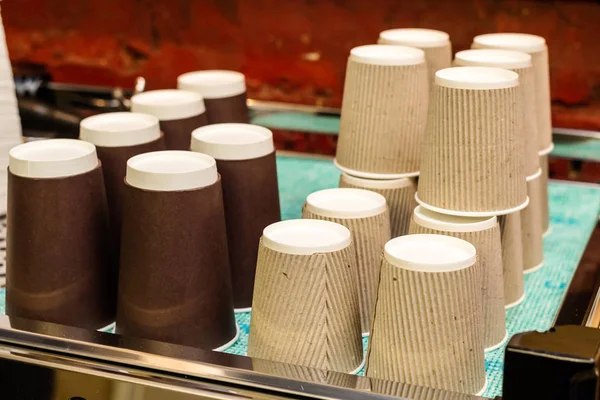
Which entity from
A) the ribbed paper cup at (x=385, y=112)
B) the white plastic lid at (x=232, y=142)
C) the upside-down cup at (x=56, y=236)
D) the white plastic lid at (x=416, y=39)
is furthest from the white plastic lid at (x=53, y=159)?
the white plastic lid at (x=416, y=39)

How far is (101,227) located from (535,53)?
684mm

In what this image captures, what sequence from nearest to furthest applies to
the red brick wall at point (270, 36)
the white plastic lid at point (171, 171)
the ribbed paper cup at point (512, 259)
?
the white plastic lid at point (171, 171), the ribbed paper cup at point (512, 259), the red brick wall at point (270, 36)

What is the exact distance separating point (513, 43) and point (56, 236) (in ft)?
2.37

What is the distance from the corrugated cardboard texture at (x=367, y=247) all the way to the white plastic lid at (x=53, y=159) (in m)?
0.26

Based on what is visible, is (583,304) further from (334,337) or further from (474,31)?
(474,31)

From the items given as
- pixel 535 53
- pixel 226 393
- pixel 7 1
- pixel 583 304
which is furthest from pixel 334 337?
pixel 7 1

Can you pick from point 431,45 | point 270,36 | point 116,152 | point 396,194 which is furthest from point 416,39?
point 270,36

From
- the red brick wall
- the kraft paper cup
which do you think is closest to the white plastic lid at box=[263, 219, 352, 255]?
the kraft paper cup

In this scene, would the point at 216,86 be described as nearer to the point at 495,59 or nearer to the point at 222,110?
the point at 222,110

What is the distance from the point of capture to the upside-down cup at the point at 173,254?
912 mm

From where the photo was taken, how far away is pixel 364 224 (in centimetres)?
97

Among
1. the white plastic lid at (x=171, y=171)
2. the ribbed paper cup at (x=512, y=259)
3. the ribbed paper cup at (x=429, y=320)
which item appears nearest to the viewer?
the ribbed paper cup at (x=429, y=320)

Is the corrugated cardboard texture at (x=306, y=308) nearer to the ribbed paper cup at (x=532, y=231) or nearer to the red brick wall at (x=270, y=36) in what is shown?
the ribbed paper cup at (x=532, y=231)

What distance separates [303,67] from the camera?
6.59ft
